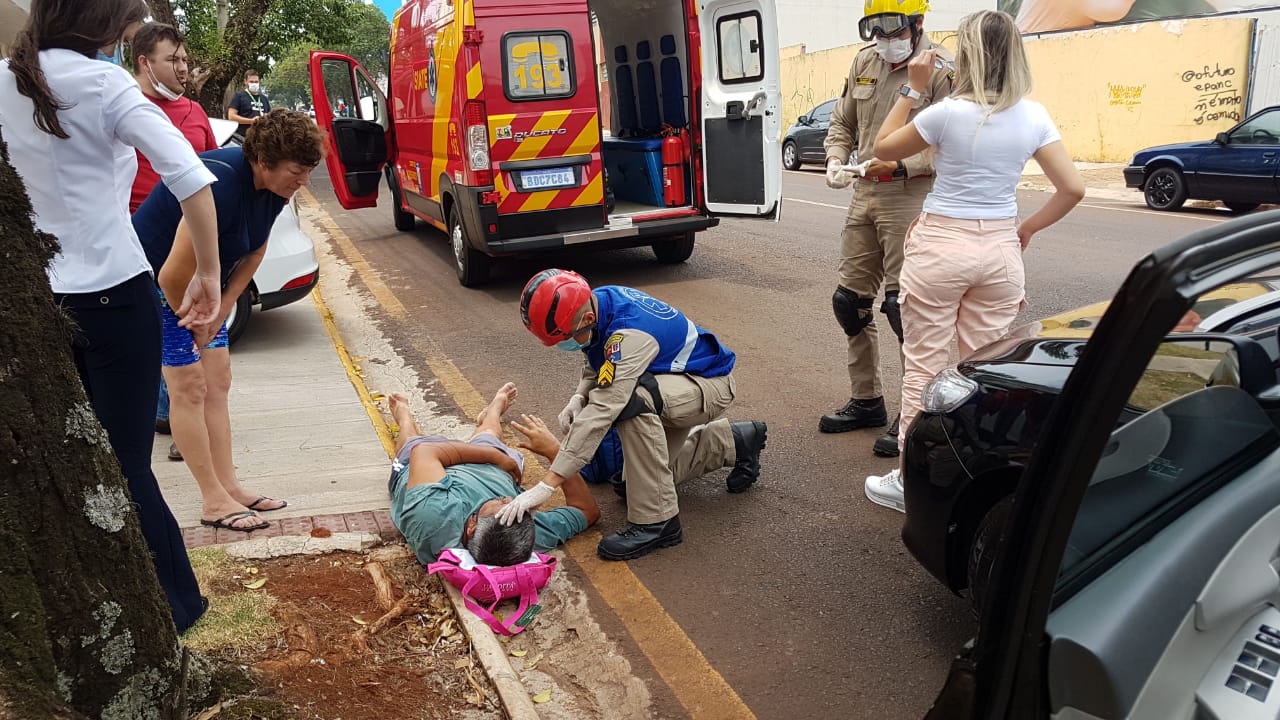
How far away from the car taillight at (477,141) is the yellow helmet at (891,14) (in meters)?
4.19

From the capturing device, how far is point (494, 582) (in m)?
3.43

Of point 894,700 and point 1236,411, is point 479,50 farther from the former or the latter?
point 1236,411

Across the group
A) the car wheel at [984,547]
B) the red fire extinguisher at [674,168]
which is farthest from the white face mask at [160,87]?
the red fire extinguisher at [674,168]

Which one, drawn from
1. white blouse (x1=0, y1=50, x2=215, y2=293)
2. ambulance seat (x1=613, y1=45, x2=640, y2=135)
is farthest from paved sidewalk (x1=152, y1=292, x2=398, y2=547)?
ambulance seat (x1=613, y1=45, x2=640, y2=135)

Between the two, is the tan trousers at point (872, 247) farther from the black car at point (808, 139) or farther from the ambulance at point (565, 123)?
the black car at point (808, 139)

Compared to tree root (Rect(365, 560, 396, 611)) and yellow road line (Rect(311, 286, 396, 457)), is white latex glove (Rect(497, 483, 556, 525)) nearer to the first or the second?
tree root (Rect(365, 560, 396, 611))

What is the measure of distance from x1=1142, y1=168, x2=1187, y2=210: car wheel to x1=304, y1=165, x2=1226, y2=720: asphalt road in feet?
11.7

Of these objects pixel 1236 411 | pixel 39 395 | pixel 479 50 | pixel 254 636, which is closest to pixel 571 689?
pixel 254 636

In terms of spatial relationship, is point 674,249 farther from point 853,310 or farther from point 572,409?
point 572,409

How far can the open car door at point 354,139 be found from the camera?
10719 millimetres

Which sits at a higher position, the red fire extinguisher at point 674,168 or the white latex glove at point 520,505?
the red fire extinguisher at point 674,168

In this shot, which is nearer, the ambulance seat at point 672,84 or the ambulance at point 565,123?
the ambulance at point 565,123

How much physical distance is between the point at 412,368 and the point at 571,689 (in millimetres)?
3812

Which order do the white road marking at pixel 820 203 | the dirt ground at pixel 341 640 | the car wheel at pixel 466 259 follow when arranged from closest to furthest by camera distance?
the dirt ground at pixel 341 640 → the car wheel at pixel 466 259 → the white road marking at pixel 820 203
